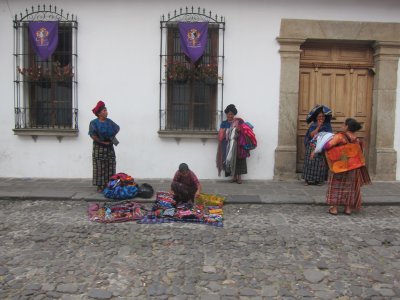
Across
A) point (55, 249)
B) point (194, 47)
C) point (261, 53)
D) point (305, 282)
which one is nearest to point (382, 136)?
point (261, 53)

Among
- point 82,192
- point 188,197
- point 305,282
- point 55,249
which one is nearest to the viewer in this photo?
point 305,282

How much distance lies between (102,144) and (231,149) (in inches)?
89.2

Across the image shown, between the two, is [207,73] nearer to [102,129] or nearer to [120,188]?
[102,129]

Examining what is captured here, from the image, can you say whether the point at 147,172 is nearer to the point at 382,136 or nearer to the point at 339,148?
the point at 339,148

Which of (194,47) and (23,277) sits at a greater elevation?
(194,47)

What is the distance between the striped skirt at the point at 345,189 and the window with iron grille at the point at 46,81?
4857mm

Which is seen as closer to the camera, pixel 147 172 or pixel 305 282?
pixel 305 282

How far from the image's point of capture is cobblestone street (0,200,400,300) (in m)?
3.85

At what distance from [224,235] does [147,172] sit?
355 cm

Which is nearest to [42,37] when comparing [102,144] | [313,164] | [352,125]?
[102,144]

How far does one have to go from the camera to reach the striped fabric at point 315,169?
7938mm

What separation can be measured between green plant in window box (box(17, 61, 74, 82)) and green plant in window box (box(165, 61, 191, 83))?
1.82m

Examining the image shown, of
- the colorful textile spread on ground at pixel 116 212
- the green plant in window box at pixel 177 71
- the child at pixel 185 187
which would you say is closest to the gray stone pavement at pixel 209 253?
the colorful textile spread on ground at pixel 116 212

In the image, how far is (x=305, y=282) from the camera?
400 cm
